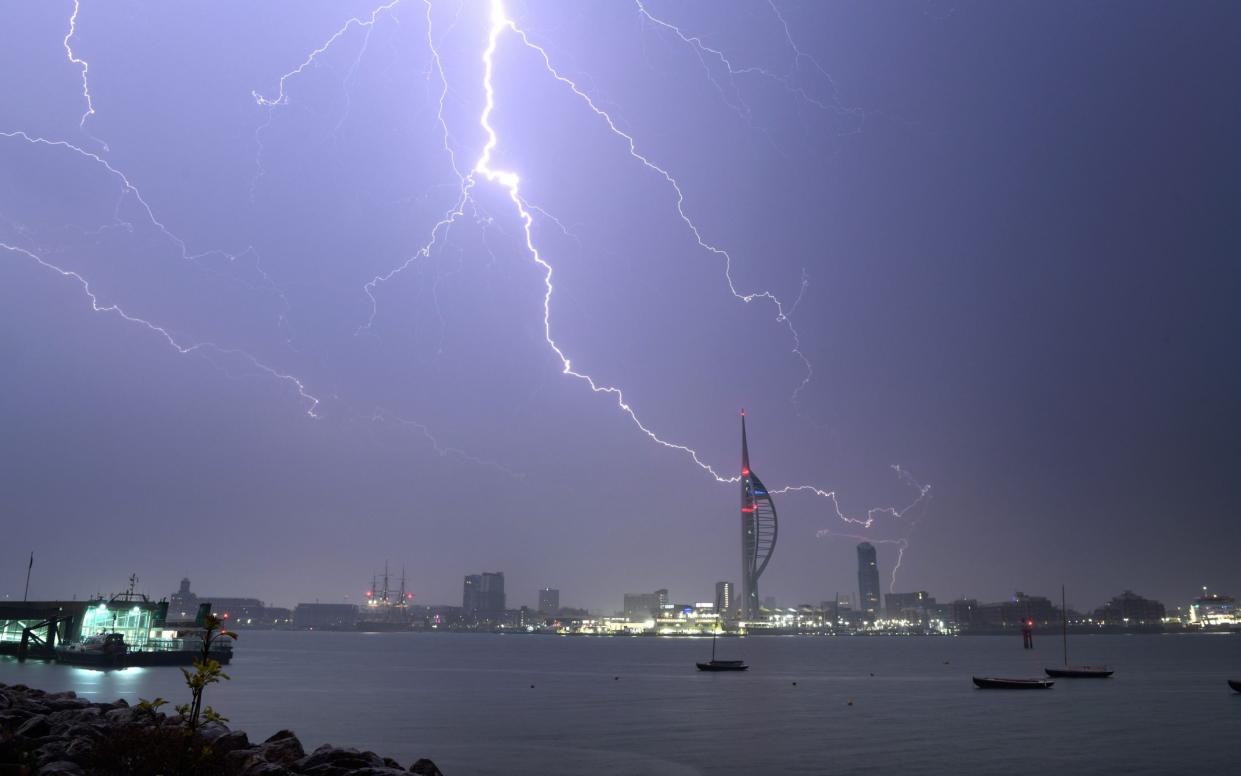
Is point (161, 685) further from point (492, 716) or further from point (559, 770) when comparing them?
point (559, 770)

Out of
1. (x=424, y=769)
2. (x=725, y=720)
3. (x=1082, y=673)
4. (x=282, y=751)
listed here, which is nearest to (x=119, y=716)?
(x=282, y=751)

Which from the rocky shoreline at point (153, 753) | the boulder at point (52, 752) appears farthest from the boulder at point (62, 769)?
the boulder at point (52, 752)

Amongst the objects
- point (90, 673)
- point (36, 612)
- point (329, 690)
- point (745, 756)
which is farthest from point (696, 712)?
point (36, 612)

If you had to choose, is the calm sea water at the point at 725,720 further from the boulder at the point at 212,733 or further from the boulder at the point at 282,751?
the boulder at the point at 282,751

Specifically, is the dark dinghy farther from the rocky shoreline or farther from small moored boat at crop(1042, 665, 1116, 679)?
the rocky shoreline

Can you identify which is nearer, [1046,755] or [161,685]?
A: [1046,755]

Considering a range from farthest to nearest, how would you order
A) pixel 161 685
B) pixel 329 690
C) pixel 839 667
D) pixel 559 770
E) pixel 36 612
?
pixel 839 667, pixel 36 612, pixel 329 690, pixel 161 685, pixel 559 770
